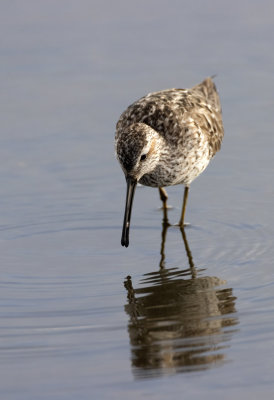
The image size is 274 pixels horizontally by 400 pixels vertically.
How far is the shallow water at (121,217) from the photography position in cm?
643

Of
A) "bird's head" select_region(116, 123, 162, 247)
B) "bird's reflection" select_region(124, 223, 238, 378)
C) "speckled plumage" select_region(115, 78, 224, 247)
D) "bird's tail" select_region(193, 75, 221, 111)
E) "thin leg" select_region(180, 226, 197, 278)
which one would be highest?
"bird's tail" select_region(193, 75, 221, 111)

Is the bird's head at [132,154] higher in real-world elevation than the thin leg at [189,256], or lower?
higher

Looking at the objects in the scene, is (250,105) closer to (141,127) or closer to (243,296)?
(141,127)

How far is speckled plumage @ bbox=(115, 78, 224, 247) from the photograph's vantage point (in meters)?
8.95

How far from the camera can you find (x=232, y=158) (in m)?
10.8

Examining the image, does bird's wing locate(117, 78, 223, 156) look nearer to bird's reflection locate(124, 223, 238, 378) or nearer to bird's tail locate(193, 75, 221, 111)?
bird's tail locate(193, 75, 221, 111)

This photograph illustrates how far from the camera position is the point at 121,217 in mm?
9539

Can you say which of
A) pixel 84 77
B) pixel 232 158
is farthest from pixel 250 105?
pixel 84 77

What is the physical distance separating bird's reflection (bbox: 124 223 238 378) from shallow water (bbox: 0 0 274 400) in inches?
0.7

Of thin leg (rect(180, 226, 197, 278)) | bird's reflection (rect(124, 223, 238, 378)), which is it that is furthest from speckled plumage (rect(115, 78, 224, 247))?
bird's reflection (rect(124, 223, 238, 378))

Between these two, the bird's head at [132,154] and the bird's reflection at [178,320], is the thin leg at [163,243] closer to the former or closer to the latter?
the bird's reflection at [178,320]

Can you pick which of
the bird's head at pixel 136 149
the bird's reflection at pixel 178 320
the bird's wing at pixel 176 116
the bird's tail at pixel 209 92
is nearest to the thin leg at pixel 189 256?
the bird's reflection at pixel 178 320

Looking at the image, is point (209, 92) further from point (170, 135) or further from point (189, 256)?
point (189, 256)

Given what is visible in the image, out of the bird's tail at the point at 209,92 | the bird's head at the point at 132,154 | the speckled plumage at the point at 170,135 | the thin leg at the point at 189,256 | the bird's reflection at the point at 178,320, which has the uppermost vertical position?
the bird's tail at the point at 209,92
